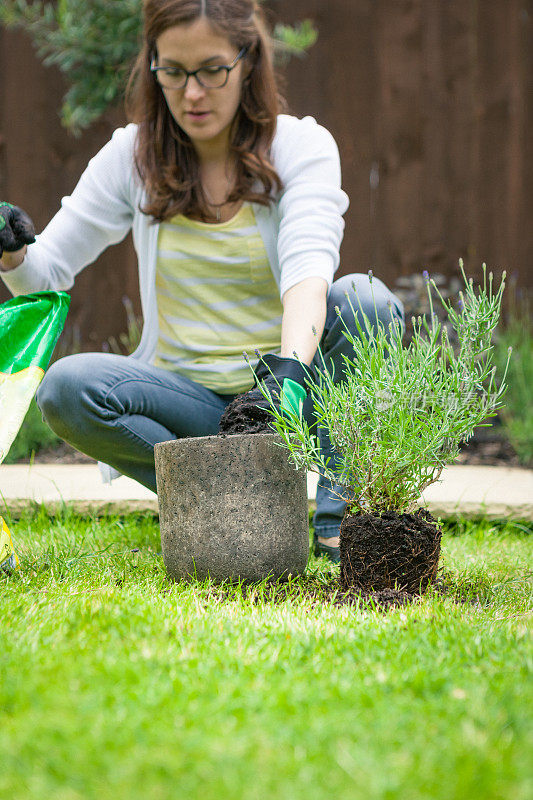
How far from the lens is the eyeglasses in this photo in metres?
2.11

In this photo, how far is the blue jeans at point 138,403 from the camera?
2.03 m

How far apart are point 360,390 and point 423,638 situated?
533mm

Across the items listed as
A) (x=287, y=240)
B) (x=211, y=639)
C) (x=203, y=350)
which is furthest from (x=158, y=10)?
(x=211, y=639)

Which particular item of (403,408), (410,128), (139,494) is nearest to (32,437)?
(139,494)

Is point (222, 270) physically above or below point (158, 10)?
below

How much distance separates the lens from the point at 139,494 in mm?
2725

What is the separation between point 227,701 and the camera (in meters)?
1.06

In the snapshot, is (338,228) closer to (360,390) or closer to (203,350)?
(203,350)

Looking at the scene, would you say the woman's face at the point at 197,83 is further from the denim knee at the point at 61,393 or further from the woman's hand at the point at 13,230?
the denim knee at the point at 61,393

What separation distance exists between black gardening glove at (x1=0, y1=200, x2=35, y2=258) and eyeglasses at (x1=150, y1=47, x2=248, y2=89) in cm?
53

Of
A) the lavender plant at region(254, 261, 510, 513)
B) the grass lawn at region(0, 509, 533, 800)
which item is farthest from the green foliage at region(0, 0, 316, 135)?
the grass lawn at region(0, 509, 533, 800)

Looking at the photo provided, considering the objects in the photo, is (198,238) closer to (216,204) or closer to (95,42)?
(216,204)

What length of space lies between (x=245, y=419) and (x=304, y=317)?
34cm

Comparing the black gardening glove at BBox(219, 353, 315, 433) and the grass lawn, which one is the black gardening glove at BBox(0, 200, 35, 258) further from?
the grass lawn
